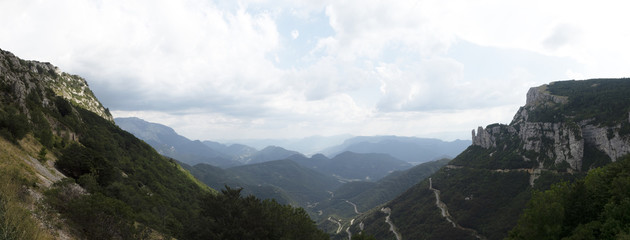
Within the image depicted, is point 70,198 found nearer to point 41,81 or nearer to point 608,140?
point 41,81

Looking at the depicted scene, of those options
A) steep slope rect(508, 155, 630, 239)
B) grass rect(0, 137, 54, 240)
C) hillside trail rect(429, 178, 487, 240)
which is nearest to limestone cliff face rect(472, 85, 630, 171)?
hillside trail rect(429, 178, 487, 240)

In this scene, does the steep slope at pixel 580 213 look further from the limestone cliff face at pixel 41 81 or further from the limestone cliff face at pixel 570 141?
the limestone cliff face at pixel 570 141

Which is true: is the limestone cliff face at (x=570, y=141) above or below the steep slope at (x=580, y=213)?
above

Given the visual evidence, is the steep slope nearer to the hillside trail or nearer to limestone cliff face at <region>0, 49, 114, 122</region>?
limestone cliff face at <region>0, 49, 114, 122</region>

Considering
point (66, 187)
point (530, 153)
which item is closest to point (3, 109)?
point (66, 187)

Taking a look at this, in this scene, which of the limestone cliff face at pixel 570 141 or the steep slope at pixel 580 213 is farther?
the limestone cliff face at pixel 570 141

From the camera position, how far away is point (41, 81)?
73938 mm

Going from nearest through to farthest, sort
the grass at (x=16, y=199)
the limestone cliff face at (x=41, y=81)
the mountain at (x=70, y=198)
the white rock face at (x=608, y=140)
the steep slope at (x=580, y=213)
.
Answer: the grass at (x=16, y=199)
the mountain at (x=70, y=198)
the steep slope at (x=580, y=213)
the limestone cliff face at (x=41, y=81)
the white rock face at (x=608, y=140)

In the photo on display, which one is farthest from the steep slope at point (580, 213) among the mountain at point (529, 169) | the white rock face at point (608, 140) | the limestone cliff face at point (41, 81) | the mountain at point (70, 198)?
the white rock face at point (608, 140)

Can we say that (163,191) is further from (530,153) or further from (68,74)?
(530,153)

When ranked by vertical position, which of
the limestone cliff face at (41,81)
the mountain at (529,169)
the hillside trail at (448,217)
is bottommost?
the hillside trail at (448,217)

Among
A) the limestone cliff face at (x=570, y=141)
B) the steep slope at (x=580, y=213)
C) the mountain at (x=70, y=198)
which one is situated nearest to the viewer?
the mountain at (x=70, y=198)

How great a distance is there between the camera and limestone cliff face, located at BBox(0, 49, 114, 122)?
173ft

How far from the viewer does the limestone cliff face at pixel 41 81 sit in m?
52.7
